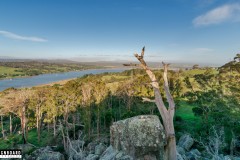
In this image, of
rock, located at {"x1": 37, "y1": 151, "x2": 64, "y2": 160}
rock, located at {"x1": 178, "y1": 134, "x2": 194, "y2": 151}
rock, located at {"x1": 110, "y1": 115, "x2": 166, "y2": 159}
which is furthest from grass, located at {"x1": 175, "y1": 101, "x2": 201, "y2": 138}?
rock, located at {"x1": 110, "y1": 115, "x2": 166, "y2": 159}

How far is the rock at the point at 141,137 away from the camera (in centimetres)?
666

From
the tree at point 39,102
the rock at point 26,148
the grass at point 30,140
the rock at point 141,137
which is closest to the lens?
the rock at point 141,137

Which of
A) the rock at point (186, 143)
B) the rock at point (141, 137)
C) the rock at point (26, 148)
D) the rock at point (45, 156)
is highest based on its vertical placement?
the rock at point (141, 137)

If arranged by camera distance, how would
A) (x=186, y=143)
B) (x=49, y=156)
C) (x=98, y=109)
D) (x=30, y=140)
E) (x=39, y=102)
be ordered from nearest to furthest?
(x=49, y=156) < (x=186, y=143) < (x=98, y=109) < (x=30, y=140) < (x=39, y=102)

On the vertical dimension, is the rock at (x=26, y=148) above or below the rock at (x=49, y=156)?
below

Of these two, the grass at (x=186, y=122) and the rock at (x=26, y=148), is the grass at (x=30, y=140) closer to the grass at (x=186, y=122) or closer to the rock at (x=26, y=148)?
the rock at (x=26, y=148)

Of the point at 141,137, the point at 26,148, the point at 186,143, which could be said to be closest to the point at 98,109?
the point at 26,148

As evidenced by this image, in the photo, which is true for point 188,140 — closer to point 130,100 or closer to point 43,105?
point 130,100

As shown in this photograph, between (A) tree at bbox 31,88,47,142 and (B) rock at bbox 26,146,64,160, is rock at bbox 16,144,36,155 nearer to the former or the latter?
(B) rock at bbox 26,146,64,160

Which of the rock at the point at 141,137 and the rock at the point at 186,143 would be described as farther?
the rock at the point at 186,143

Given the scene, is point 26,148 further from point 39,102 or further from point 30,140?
point 39,102

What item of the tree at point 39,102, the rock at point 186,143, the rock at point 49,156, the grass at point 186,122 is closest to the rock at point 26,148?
the rock at point 49,156

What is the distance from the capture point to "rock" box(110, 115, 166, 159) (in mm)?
6664

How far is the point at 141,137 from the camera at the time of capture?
6836 millimetres
